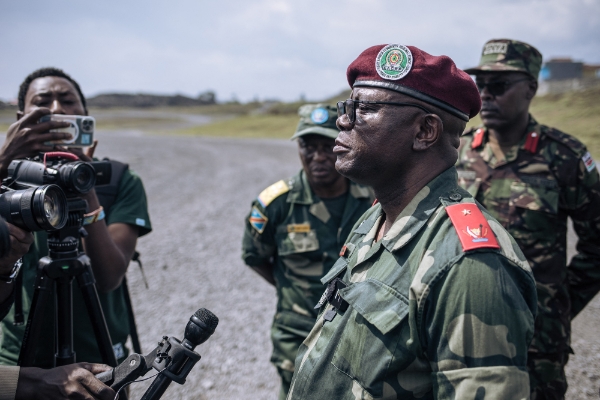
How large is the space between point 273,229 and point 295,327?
0.71 meters

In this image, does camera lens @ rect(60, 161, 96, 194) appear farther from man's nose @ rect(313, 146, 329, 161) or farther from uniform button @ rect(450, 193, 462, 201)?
uniform button @ rect(450, 193, 462, 201)

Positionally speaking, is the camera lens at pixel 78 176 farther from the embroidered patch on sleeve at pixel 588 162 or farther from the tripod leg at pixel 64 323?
the embroidered patch on sleeve at pixel 588 162

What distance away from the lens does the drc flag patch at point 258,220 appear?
341cm

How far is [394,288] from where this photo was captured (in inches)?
60.7

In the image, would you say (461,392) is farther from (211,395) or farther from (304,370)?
(211,395)

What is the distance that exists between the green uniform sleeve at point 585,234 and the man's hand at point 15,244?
3.09 m

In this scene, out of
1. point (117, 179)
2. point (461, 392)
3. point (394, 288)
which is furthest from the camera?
point (117, 179)

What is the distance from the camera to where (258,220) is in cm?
343

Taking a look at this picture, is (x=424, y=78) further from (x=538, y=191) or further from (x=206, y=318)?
(x=538, y=191)

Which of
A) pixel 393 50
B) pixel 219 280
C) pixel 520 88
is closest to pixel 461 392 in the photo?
pixel 393 50

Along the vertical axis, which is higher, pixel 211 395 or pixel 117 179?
pixel 117 179

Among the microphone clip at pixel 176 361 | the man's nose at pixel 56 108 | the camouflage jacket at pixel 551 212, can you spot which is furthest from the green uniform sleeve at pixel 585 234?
the man's nose at pixel 56 108

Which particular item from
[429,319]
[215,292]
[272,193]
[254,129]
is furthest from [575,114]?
[254,129]

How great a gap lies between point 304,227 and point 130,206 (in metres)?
1.16
